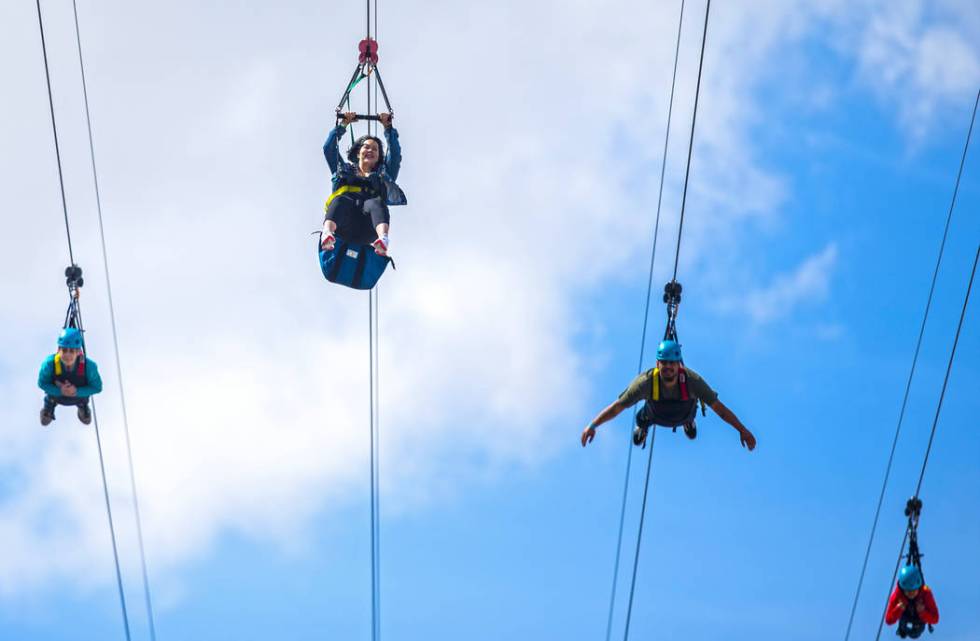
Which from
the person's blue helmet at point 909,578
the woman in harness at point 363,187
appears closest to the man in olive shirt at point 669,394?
the woman in harness at point 363,187

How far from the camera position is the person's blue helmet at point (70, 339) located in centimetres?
1259

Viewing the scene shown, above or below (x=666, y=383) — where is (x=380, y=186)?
above

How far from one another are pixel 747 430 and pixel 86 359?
548 centimetres

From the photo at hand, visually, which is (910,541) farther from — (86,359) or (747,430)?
(86,359)

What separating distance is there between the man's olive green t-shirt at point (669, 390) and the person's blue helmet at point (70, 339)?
14.8ft

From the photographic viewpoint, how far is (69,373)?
12625 mm

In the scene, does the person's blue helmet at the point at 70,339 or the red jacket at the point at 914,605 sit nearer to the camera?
the person's blue helmet at the point at 70,339

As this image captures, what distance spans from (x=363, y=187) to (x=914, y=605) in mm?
7109

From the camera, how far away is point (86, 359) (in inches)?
501

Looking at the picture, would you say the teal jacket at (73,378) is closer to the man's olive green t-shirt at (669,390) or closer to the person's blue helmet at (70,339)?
the person's blue helmet at (70,339)

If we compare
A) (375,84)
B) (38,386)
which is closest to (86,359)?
(38,386)

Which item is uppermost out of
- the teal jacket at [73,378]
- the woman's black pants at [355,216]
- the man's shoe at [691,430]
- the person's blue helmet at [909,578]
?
the woman's black pants at [355,216]

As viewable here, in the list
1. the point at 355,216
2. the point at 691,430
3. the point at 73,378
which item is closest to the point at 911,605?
the point at 691,430

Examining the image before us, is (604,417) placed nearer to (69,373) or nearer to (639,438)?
(639,438)
